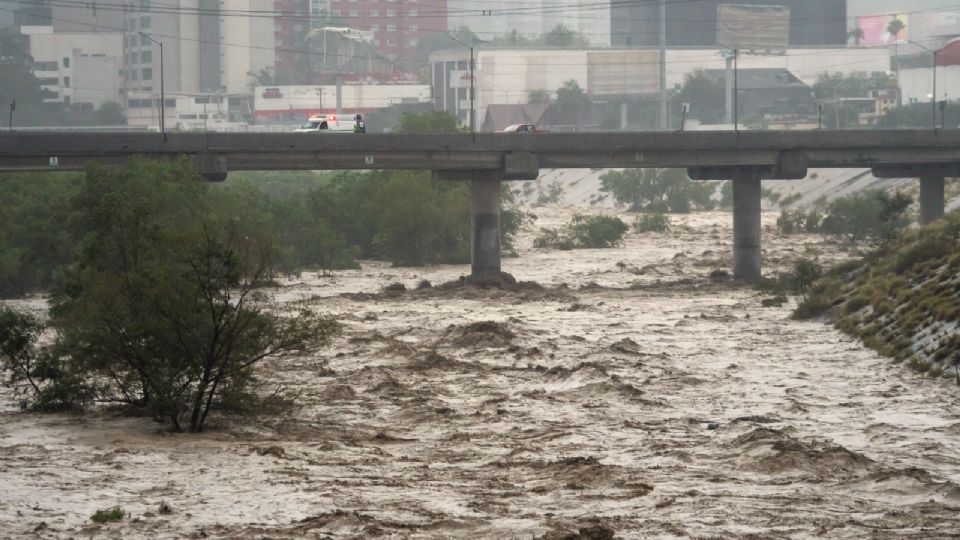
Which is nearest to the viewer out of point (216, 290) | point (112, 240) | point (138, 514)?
point (138, 514)

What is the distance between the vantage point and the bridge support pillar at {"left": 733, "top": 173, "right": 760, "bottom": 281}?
262 ft

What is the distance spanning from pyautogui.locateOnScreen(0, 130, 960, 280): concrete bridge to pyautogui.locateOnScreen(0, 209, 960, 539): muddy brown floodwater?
1540cm

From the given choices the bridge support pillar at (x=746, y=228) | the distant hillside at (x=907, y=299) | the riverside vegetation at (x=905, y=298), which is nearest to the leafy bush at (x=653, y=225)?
the bridge support pillar at (x=746, y=228)

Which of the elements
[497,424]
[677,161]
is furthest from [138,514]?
[677,161]

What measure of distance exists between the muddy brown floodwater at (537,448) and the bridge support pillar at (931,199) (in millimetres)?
31018

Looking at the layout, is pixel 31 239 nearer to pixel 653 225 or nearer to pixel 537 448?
pixel 537 448

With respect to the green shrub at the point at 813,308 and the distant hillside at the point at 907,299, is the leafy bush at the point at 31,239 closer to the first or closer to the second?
the green shrub at the point at 813,308

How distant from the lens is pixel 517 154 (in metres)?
76.0

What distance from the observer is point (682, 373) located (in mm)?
46969

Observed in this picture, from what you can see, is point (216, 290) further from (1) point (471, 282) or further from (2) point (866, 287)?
(1) point (471, 282)

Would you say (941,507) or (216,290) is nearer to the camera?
(941,507)

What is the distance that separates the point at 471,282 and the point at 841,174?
65.3 meters

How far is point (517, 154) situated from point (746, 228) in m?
12.9

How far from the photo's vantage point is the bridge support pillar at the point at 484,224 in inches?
3036
